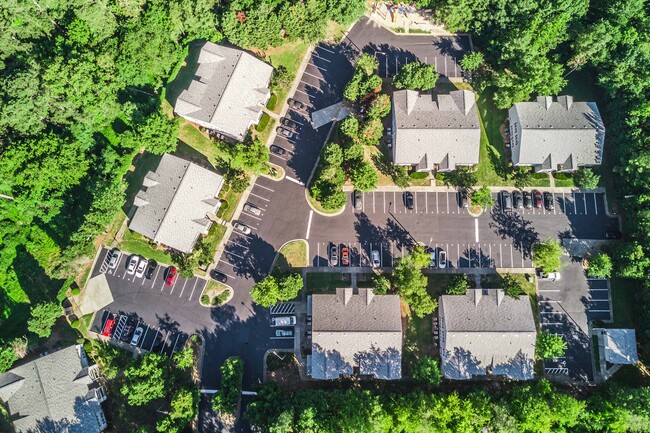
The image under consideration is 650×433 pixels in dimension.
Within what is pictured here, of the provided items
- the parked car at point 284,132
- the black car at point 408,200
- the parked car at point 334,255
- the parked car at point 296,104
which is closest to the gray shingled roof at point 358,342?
the parked car at point 334,255

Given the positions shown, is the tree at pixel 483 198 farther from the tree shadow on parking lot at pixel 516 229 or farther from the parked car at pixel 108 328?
the parked car at pixel 108 328

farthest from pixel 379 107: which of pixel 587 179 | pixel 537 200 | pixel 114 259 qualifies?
pixel 114 259

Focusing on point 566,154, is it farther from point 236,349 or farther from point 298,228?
point 236,349

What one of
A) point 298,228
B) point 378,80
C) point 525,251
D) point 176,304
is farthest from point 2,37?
point 525,251

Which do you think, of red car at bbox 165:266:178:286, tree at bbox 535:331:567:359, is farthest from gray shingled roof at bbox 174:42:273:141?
tree at bbox 535:331:567:359

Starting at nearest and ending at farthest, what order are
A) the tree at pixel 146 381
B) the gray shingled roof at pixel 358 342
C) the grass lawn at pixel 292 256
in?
the tree at pixel 146 381 → the gray shingled roof at pixel 358 342 → the grass lawn at pixel 292 256

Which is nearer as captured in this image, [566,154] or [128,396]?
[128,396]

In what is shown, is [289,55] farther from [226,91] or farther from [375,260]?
[375,260]
